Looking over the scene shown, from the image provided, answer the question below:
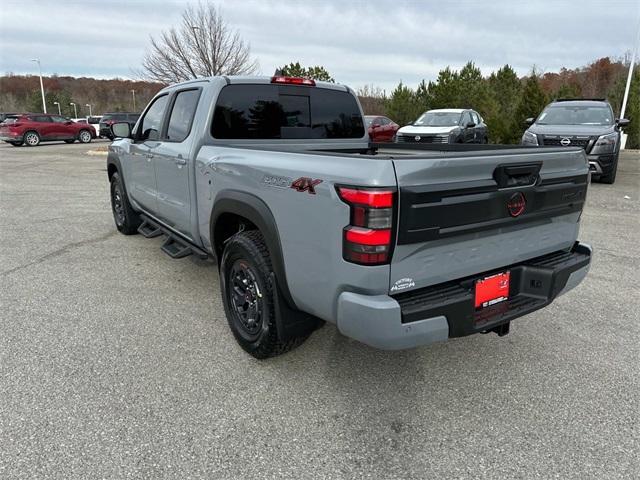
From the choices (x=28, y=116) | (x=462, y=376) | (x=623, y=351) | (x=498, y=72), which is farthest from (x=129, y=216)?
(x=498, y=72)

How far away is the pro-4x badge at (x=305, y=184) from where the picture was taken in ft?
7.27

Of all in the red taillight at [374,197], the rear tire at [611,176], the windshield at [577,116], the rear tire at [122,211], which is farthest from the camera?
the windshield at [577,116]

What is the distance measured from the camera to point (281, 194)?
246cm

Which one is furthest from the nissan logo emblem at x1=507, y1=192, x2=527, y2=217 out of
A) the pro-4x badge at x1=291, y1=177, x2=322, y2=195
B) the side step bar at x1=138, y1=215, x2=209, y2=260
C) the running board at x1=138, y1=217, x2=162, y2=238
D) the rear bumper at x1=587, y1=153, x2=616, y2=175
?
the rear bumper at x1=587, y1=153, x2=616, y2=175

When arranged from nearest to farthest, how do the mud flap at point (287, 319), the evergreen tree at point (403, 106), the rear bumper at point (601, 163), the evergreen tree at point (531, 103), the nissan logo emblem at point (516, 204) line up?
the nissan logo emblem at point (516, 204) < the mud flap at point (287, 319) < the rear bumper at point (601, 163) < the evergreen tree at point (531, 103) < the evergreen tree at point (403, 106)

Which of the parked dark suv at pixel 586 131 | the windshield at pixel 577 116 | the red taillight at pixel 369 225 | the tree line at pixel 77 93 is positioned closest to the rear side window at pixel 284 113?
the red taillight at pixel 369 225

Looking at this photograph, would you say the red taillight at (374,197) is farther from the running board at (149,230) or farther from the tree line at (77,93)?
the tree line at (77,93)

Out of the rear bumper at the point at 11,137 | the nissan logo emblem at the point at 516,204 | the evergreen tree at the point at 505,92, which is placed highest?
the evergreen tree at the point at 505,92

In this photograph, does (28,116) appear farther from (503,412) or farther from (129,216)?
(503,412)

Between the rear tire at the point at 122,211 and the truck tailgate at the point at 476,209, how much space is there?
4670 millimetres

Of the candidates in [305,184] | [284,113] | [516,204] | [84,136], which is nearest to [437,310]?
[516,204]

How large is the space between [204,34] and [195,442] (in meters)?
20.5

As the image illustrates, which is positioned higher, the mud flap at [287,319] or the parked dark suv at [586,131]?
the parked dark suv at [586,131]

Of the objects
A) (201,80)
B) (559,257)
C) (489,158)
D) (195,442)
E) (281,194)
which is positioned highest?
(201,80)
